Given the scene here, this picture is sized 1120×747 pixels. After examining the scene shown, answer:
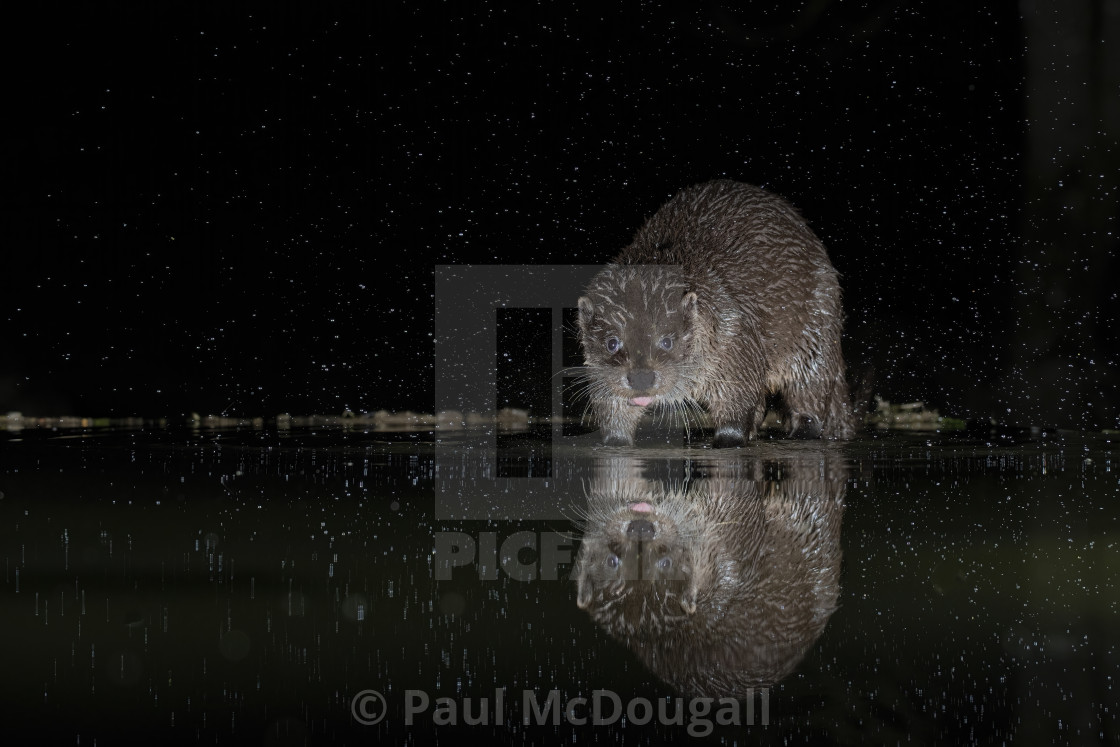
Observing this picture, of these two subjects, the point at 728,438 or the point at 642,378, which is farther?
the point at 728,438

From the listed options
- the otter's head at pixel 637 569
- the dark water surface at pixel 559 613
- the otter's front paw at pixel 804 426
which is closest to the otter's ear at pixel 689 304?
the otter's front paw at pixel 804 426

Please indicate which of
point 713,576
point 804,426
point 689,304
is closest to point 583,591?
point 713,576

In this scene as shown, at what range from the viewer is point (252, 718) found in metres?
1.54

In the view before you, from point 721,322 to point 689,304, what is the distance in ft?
1.52

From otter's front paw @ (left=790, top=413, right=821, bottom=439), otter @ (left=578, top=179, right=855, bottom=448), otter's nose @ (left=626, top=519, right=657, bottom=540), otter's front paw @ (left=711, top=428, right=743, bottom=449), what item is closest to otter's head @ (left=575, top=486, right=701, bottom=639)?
otter's nose @ (left=626, top=519, right=657, bottom=540)

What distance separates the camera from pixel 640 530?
3107 mm

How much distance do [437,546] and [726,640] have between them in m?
1.23

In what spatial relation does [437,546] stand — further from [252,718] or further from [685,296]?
[685,296]

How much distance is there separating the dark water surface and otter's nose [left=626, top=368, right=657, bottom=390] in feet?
4.88

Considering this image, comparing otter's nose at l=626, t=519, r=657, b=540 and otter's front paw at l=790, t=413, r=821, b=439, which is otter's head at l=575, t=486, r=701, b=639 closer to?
otter's nose at l=626, t=519, r=657, b=540

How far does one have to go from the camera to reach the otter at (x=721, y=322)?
20.3 feet

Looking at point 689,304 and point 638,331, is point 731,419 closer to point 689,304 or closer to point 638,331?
point 689,304

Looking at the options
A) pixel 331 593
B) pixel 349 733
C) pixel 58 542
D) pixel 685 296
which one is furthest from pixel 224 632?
pixel 685 296

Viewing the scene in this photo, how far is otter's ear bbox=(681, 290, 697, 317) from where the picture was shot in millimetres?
6227
